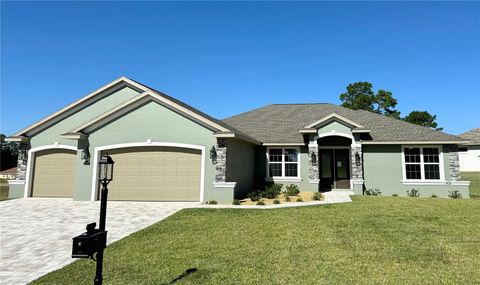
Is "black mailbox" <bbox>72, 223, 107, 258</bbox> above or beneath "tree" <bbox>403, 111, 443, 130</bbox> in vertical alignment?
beneath

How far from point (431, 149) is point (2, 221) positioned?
20.2 meters

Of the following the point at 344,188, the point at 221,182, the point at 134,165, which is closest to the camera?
the point at 221,182

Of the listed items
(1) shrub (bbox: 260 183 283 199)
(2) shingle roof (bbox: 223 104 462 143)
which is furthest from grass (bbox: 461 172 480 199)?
(1) shrub (bbox: 260 183 283 199)

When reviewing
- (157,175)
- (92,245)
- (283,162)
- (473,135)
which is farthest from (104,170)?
(473,135)

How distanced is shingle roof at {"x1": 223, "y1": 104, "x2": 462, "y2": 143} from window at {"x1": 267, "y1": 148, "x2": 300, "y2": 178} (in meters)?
0.72

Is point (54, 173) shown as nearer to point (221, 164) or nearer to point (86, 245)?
point (221, 164)

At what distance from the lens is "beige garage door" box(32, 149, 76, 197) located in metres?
16.2

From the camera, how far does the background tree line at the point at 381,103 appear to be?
144 feet

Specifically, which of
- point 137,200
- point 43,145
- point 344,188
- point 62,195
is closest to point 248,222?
point 137,200

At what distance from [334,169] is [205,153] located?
8867 mm

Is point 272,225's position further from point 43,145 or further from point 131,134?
point 43,145

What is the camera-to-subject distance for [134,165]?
14.2 meters

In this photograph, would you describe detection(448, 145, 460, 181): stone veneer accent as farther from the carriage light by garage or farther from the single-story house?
the carriage light by garage

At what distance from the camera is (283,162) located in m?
18.0
